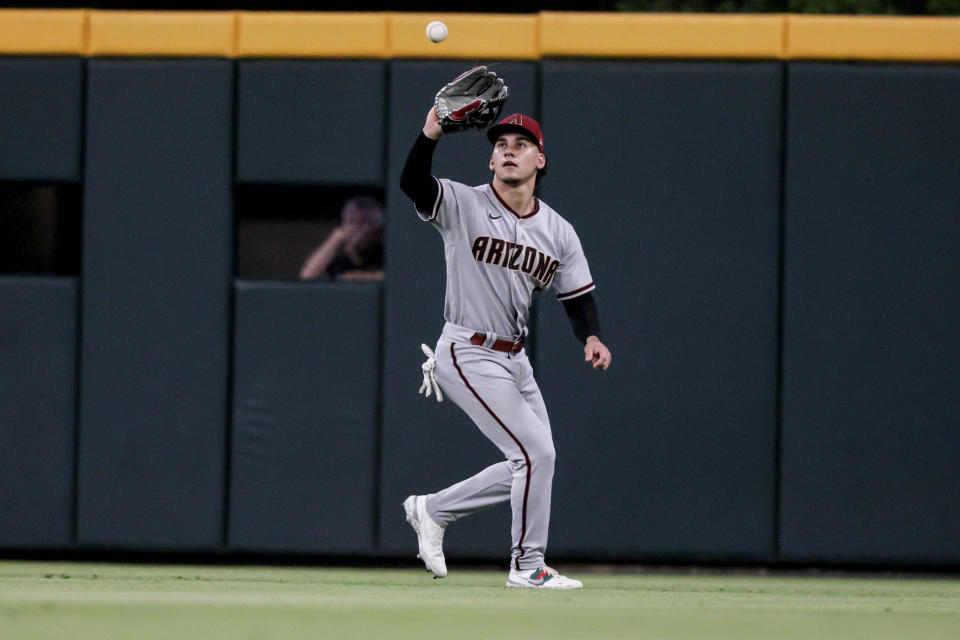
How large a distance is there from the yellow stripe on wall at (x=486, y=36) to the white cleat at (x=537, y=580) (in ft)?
8.82

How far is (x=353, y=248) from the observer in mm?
6461

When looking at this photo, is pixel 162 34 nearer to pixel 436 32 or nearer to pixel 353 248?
pixel 353 248

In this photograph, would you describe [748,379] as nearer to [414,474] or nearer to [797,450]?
[797,450]

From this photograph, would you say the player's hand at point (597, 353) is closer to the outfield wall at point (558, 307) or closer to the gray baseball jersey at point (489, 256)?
the gray baseball jersey at point (489, 256)

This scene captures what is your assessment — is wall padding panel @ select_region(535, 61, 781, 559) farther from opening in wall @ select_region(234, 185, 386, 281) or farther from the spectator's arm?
the spectator's arm

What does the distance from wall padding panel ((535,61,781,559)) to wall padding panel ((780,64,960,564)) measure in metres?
0.14

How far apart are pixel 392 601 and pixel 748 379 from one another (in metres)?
2.86

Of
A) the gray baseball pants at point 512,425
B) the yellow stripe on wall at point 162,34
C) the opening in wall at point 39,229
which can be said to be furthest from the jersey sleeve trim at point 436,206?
the opening in wall at point 39,229

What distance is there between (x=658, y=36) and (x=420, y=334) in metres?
1.88

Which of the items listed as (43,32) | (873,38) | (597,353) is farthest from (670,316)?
(43,32)

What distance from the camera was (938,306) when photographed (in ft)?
20.6

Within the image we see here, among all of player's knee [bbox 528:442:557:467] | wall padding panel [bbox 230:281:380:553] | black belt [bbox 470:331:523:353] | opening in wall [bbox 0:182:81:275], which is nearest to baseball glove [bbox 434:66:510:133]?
black belt [bbox 470:331:523:353]

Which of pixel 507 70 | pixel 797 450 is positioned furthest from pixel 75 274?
pixel 797 450

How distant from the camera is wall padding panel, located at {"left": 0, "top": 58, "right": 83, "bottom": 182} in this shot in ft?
20.9
